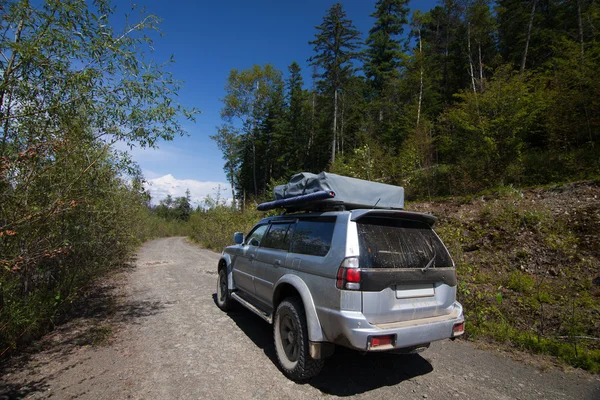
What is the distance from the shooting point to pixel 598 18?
44.3 ft

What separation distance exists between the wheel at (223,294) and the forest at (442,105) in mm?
8722

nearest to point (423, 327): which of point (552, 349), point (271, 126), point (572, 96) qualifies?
point (552, 349)

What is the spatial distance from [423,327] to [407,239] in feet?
2.86

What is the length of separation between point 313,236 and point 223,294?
10.7 feet

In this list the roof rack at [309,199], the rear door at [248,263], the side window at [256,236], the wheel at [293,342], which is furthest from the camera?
the side window at [256,236]

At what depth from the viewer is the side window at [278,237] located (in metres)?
3.92

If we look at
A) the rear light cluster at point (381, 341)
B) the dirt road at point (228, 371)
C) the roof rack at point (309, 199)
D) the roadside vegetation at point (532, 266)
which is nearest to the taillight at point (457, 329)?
the dirt road at point (228, 371)

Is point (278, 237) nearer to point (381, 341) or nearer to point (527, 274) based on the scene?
point (381, 341)

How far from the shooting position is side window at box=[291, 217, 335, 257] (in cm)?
310

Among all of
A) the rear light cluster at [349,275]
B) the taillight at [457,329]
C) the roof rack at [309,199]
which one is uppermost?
the roof rack at [309,199]

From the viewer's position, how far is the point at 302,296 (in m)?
3.05

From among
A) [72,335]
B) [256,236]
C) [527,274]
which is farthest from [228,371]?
[527,274]

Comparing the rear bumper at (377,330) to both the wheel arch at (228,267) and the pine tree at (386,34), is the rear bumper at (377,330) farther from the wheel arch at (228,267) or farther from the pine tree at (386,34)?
the pine tree at (386,34)

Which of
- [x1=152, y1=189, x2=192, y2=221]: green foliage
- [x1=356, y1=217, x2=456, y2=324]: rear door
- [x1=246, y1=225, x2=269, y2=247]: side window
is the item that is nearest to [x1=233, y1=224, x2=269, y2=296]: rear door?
[x1=246, y1=225, x2=269, y2=247]: side window
